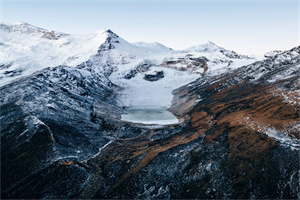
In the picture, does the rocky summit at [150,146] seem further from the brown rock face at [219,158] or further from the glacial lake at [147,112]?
the glacial lake at [147,112]

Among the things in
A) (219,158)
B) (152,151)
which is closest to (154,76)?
(152,151)

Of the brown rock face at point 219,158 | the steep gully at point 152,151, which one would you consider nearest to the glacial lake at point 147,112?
the steep gully at point 152,151

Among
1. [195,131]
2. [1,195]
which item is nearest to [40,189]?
[1,195]

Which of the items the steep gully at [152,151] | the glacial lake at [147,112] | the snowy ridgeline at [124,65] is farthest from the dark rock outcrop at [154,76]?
the steep gully at [152,151]

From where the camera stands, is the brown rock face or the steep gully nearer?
the brown rock face

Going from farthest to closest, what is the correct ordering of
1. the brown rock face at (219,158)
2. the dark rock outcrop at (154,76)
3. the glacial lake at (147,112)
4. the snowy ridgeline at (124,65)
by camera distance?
the dark rock outcrop at (154,76)
the snowy ridgeline at (124,65)
the glacial lake at (147,112)
the brown rock face at (219,158)

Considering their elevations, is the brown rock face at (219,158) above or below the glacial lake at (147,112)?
above

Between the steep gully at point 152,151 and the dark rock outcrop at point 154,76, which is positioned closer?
the steep gully at point 152,151

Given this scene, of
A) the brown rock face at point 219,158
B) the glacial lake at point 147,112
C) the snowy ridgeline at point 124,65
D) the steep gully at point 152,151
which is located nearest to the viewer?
the brown rock face at point 219,158

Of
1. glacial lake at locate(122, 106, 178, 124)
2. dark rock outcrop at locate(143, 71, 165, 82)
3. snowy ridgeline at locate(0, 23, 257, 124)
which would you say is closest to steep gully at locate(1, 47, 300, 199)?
glacial lake at locate(122, 106, 178, 124)

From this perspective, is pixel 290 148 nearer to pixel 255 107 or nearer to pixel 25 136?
pixel 255 107

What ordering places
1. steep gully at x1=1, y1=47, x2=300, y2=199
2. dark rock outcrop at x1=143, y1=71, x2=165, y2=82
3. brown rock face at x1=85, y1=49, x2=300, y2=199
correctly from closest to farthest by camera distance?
brown rock face at x1=85, y1=49, x2=300, y2=199 < steep gully at x1=1, y1=47, x2=300, y2=199 < dark rock outcrop at x1=143, y1=71, x2=165, y2=82

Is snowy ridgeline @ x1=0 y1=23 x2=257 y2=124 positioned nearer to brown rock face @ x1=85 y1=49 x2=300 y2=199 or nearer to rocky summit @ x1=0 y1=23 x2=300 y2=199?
rocky summit @ x1=0 y1=23 x2=300 y2=199
